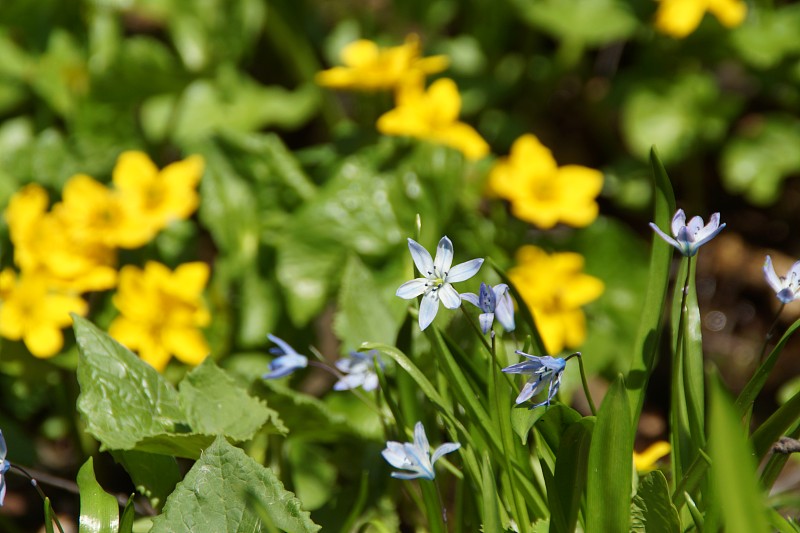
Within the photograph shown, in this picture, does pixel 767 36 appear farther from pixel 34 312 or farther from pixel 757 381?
pixel 34 312

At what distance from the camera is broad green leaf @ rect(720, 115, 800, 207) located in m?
2.68

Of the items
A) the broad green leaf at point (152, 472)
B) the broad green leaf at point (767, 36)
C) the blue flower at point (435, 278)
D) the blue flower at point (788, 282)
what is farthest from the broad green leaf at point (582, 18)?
the broad green leaf at point (152, 472)

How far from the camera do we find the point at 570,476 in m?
1.25

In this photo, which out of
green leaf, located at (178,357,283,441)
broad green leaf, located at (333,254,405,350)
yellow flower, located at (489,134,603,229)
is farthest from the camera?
yellow flower, located at (489,134,603,229)

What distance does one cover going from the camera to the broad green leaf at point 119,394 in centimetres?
136

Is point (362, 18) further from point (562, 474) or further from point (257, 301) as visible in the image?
point (562, 474)

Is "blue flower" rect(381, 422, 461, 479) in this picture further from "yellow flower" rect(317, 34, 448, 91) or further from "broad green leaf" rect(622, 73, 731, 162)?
"broad green leaf" rect(622, 73, 731, 162)

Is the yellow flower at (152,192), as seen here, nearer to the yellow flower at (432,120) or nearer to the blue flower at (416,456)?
the yellow flower at (432,120)

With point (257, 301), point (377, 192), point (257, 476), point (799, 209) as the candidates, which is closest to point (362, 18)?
point (377, 192)

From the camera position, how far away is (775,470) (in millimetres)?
1263

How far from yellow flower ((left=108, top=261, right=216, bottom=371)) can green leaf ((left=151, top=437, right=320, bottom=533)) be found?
2.56ft

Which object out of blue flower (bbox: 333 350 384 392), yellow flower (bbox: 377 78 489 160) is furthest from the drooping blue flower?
yellow flower (bbox: 377 78 489 160)

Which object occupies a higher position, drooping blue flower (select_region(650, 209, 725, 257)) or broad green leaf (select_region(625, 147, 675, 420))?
drooping blue flower (select_region(650, 209, 725, 257))

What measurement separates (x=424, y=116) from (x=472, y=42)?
0.81 m
